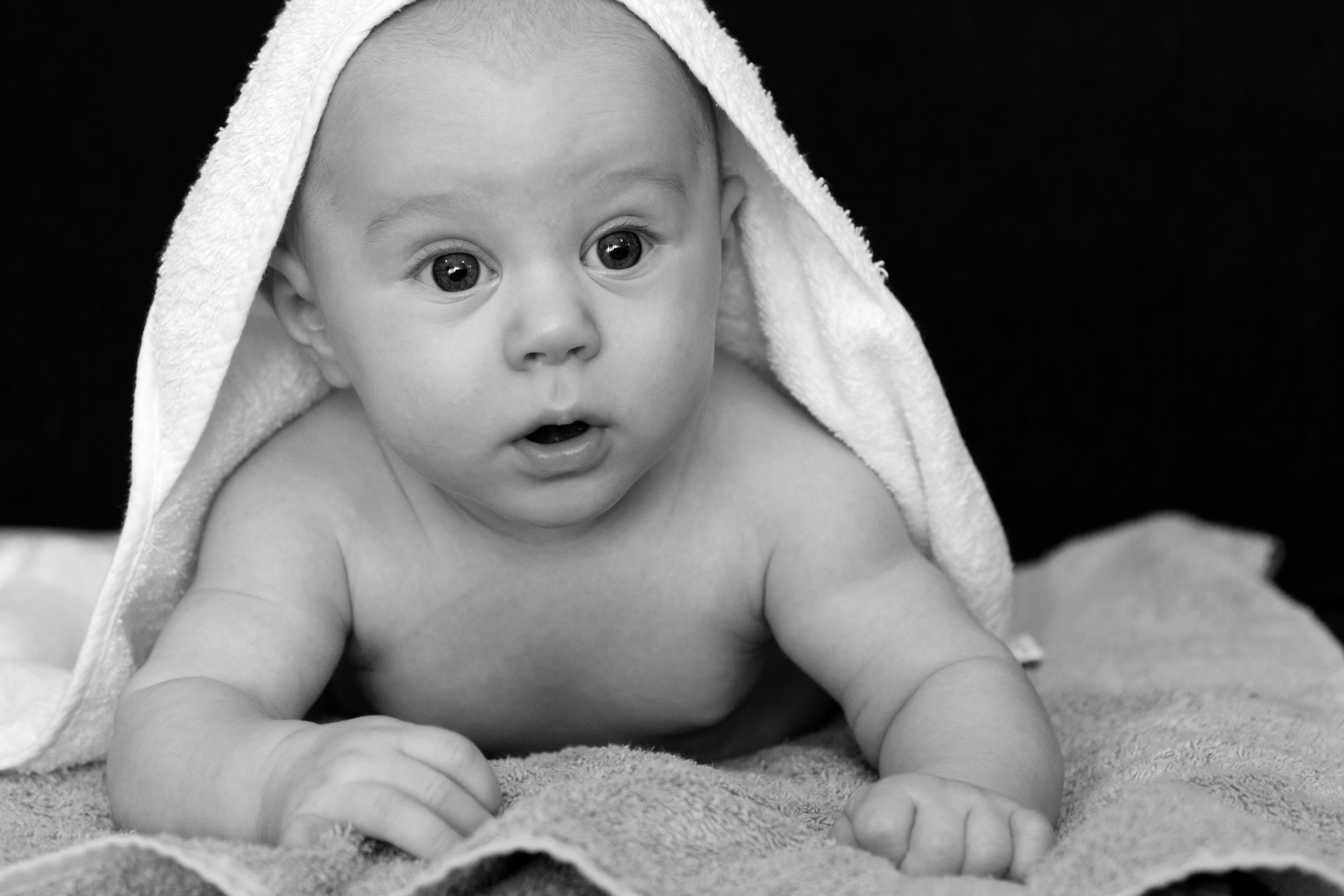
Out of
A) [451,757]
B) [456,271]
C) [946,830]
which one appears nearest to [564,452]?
[456,271]

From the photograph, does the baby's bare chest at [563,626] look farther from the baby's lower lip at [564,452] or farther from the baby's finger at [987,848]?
the baby's finger at [987,848]

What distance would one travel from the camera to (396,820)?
0.91 meters

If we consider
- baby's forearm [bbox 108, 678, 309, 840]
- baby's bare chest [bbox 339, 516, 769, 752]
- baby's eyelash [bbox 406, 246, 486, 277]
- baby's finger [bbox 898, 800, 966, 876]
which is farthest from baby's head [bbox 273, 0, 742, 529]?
baby's finger [bbox 898, 800, 966, 876]

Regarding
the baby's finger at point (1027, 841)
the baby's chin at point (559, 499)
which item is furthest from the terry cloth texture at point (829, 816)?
the baby's chin at point (559, 499)

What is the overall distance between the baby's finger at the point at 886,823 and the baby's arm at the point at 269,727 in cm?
20

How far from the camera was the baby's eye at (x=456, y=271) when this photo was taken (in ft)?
3.56

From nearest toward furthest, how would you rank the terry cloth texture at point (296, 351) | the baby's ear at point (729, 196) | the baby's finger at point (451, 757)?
the baby's finger at point (451, 757)
the terry cloth texture at point (296, 351)
the baby's ear at point (729, 196)

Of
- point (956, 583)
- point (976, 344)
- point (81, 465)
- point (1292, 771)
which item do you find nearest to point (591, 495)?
point (956, 583)

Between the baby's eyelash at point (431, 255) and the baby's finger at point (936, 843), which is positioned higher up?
the baby's eyelash at point (431, 255)

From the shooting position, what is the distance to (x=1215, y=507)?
210 cm

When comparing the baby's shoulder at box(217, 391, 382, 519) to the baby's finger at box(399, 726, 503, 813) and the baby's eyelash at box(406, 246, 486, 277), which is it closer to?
the baby's eyelash at box(406, 246, 486, 277)

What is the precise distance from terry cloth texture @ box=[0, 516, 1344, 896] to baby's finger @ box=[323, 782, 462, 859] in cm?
1

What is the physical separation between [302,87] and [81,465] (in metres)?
1.14

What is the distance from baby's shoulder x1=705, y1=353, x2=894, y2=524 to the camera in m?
1.26
